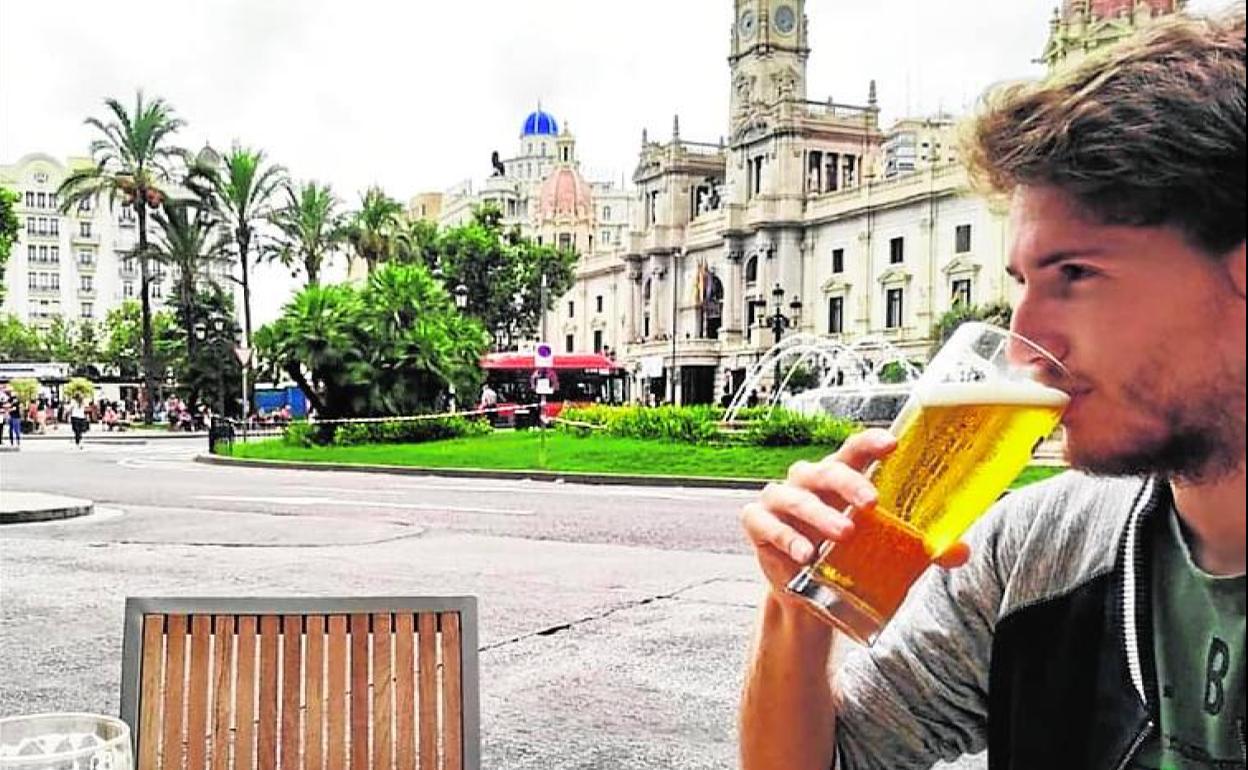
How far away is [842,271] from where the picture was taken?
2442 inches

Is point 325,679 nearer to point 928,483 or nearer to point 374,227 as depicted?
point 928,483

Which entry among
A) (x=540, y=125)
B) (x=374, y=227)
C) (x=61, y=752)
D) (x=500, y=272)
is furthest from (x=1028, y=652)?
(x=540, y=125)

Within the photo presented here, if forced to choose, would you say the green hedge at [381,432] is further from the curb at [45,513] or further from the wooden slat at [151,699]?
the wooden slat at [151,699]

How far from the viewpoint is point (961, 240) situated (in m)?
53.5

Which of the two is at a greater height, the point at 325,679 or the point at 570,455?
the point at 325,679

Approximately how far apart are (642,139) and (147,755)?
276 ft

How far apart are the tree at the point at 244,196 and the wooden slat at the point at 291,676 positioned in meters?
41.1

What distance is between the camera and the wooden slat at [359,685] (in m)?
2.01

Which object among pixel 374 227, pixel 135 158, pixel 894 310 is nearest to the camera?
pixel 135 158

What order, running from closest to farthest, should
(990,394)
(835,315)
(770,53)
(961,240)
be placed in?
(990,394) → (961,240) → (835,315) → (770,53)

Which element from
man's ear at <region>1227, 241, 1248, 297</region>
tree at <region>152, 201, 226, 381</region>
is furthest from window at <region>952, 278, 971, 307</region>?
man's ear at <region>1227, 241, 1248, 297</region>

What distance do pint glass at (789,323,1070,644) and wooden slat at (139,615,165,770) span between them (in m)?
1.34

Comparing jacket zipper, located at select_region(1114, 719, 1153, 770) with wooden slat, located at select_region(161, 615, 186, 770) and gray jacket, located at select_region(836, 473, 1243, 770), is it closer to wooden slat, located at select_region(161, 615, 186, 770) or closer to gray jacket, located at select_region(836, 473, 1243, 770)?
gray jacket, located at select_region(836, 473, 1243, 770)

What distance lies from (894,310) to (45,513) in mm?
50438
